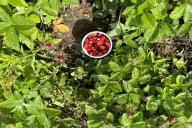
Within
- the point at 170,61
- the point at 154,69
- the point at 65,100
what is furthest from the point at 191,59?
the point at 65,100

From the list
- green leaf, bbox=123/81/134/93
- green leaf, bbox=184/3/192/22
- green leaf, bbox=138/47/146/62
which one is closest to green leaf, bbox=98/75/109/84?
green leaf, bbox=123/81/134/93

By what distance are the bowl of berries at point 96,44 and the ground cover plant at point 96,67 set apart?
57 mm

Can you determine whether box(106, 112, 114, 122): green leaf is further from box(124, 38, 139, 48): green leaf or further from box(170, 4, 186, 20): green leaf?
box(170, 4, 186, 20): green leaf

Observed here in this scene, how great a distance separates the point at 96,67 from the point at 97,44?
0.23 metres

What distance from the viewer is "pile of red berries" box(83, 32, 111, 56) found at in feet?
9.84

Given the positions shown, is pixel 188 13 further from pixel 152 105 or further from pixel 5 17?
pixel 5 17

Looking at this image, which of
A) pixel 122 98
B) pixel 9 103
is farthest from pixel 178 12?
pixel 9 103

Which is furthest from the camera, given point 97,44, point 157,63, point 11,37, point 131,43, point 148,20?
point 97,44

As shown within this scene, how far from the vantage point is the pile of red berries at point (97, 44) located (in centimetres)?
300

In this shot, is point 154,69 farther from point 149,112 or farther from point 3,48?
point 3,48

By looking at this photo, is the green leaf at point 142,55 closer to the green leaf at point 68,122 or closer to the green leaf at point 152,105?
the green leaf at point 152,105

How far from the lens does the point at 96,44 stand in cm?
302

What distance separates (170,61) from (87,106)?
26.6 inches

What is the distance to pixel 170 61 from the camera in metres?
2.99
